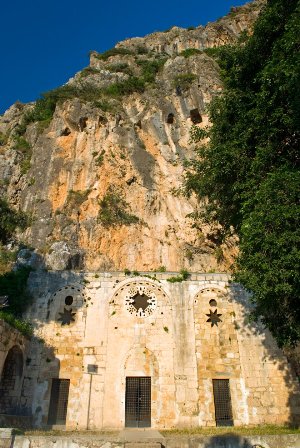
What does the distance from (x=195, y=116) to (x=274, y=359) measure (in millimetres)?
21807

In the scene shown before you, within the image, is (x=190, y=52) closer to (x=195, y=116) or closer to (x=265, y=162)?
(x=195, y=116)

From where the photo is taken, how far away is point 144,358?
17.4 m

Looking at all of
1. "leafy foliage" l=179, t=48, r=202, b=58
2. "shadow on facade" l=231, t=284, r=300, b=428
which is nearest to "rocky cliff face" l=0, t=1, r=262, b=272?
"leafy foliage" l=179, t=48, r=202, b=58

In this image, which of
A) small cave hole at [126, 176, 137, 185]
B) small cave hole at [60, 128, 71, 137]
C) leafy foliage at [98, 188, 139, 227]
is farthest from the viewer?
small cave hole at [60, 128, 71, 137]

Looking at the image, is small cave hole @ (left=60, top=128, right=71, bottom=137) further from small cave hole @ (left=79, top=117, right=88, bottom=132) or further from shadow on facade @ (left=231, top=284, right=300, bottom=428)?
shadow on facade @ (left=231, top=284, right=300, bottom=428)

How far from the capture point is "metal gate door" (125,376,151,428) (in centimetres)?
1625

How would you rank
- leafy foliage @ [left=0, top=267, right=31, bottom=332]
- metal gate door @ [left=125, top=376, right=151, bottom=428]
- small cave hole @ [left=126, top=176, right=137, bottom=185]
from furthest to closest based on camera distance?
small cave hole @ [left=126, top=176, right=137, bottom=185] < leafy foliage @ [left=0, top=267, right=31, bottom=332] < metal gate door @ [left=125, top=376, right=151, bottom=428]

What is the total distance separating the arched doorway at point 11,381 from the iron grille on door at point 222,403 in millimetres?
8900

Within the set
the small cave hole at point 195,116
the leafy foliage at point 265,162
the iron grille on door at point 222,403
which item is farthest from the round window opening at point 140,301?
the small cave hole at point 195,116

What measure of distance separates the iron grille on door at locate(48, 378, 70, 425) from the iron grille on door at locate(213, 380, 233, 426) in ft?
22.4

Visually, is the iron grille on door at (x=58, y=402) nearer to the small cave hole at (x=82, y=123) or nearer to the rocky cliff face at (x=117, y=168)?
the rocky cliff face at (x=117, y=168)

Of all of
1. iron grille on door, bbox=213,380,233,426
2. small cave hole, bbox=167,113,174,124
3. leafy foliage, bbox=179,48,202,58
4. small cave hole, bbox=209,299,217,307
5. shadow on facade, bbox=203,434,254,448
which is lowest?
shadow on facade, bbox=203,434,254,448

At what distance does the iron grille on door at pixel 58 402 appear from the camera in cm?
1630

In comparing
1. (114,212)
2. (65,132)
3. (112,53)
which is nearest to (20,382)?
(114,212)
